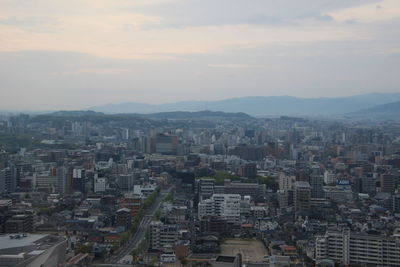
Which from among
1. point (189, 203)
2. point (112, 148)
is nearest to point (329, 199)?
point (189, 203)

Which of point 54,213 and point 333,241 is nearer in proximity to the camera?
point 333,241

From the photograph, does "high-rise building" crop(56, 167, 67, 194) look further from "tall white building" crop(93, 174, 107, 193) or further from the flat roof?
the flat roof

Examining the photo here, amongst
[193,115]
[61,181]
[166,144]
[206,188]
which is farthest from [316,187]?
[193,115]

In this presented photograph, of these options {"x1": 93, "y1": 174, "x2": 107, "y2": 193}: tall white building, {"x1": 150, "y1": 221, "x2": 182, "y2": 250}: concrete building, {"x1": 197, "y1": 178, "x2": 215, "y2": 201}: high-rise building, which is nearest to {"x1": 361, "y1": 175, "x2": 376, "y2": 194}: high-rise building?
{"x1": 197, "y1": 178, "x2": 215, "y2": 201}: high-rise building

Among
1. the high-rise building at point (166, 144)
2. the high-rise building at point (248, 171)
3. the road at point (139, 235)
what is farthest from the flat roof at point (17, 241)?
the high-rise building at point (166, 144)

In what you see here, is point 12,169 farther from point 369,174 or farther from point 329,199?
point 369,174

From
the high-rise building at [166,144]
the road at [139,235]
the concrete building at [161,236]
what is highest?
the high-rise building at [166,144]

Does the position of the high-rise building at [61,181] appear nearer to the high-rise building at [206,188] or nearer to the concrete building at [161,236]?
the high-rise building at [206,188]
